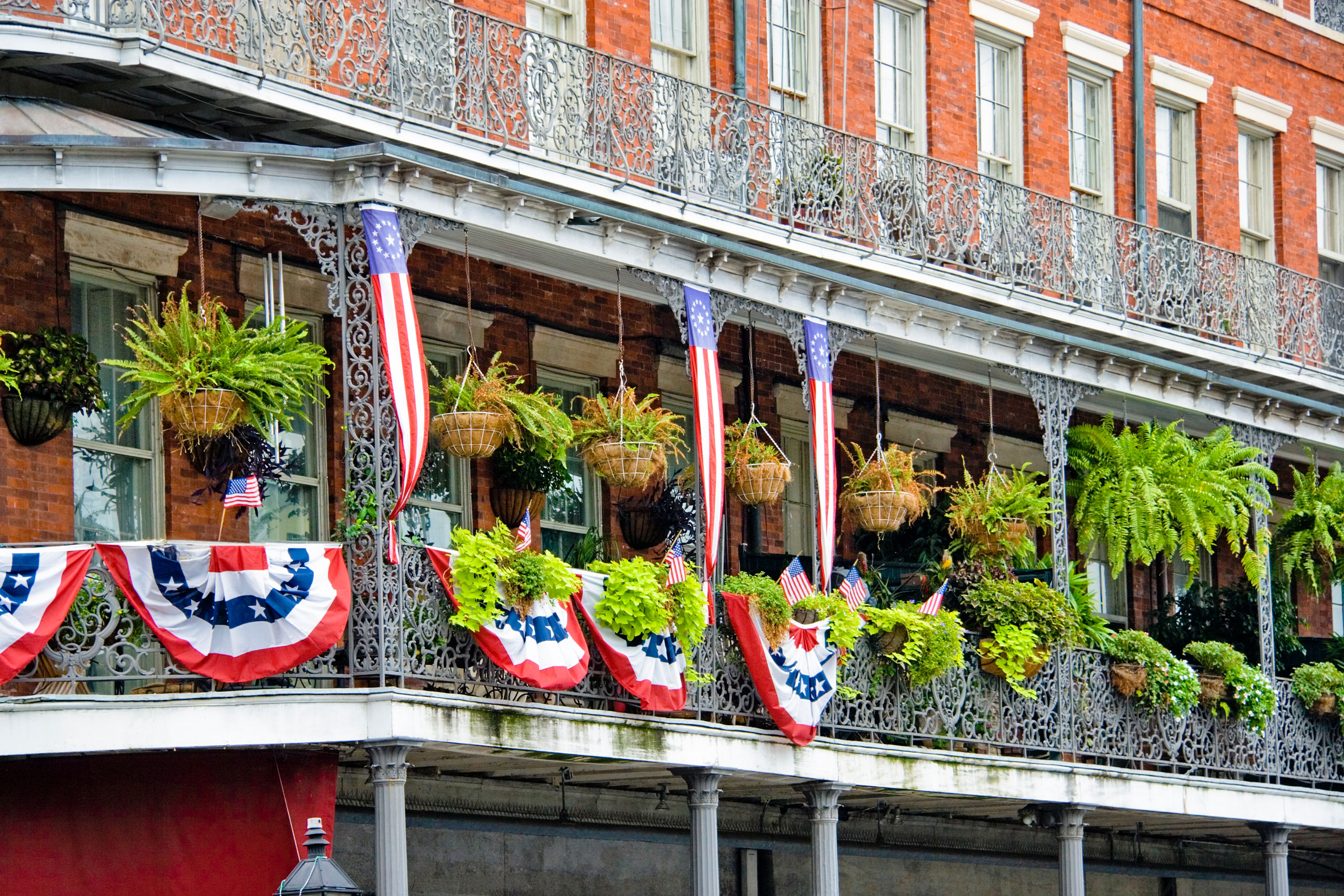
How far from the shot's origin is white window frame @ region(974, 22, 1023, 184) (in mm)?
25906

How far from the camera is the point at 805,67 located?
2380 centimetres

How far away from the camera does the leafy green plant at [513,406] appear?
17047 mm

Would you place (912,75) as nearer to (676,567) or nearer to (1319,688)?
(1319,688)

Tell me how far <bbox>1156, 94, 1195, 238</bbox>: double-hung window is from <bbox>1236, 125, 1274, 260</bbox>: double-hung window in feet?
2.77

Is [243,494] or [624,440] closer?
[243,494]

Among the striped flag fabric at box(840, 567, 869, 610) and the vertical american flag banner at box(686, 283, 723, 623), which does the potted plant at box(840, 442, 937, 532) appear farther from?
the vertical american flag banner at box(686, 283, 723, 623)

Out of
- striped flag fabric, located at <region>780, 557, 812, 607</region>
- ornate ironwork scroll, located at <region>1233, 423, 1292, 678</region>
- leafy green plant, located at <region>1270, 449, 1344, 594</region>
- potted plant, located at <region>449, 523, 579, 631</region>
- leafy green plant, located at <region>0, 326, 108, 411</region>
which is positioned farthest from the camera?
leafy green plant, located at <region>1270, 449, 1344, 594</region>

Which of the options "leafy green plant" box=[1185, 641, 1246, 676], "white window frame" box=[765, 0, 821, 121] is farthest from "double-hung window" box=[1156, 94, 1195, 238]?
"leafy green plant" box=[1185, 641, 1246, 676]

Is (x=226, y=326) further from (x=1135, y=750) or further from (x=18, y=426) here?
(x=1135, y=750)

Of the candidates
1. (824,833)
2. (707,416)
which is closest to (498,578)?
A: (707,416)

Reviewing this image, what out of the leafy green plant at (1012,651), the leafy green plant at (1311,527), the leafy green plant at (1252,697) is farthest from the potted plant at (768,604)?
the leafy green plant at (1311,527)

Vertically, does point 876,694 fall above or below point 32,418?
below

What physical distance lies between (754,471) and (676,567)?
2.10 meters

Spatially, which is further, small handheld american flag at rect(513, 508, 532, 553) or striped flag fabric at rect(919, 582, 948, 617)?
Answer: striped flag fabric at rect(919, 582, 948, 617)
